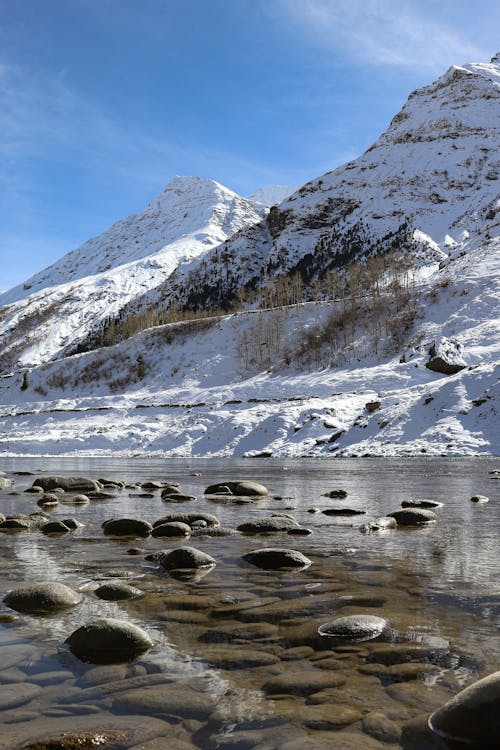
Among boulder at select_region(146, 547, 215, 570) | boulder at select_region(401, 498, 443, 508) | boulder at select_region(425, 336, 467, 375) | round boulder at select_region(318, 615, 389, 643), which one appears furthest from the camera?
boulder at select_region(425, 336, 467, 375)

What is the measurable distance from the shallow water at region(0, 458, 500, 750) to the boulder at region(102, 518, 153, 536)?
1.97ft

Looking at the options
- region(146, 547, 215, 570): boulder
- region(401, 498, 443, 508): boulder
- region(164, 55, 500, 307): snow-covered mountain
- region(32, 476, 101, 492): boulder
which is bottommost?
region(32, 476, 101, 492): boulder

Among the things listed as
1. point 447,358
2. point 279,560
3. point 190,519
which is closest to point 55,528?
point 190,519

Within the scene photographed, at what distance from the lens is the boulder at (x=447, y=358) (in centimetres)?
5078

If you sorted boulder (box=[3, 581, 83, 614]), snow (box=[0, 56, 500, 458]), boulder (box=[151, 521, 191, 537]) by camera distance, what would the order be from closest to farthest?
boulder (box=[3, 581, 83, 614]), boulder (box=[151, 521, 191, 537]), snow (box=[0, 56, 500, 458])

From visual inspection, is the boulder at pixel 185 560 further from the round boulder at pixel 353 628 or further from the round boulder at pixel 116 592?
the round boulder at pixel 353 628

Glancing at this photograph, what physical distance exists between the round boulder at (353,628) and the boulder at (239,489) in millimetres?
12853

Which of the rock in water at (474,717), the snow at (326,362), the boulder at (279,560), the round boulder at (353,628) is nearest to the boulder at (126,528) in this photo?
the boulder at (279,560)

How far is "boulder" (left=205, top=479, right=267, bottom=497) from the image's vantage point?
18.2 meters

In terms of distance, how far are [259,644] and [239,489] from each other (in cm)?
1345

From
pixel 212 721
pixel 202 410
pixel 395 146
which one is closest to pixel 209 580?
pixel 212 721

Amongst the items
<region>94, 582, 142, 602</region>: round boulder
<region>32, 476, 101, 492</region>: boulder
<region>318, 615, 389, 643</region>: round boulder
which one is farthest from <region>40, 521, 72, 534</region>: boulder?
<region>32, 476, 101, 492</region>: boulder

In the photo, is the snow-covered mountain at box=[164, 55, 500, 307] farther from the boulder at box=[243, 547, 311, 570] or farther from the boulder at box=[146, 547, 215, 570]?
the boulder at box=[146, 547, 215, 570]

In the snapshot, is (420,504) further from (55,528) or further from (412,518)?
(55,528)
